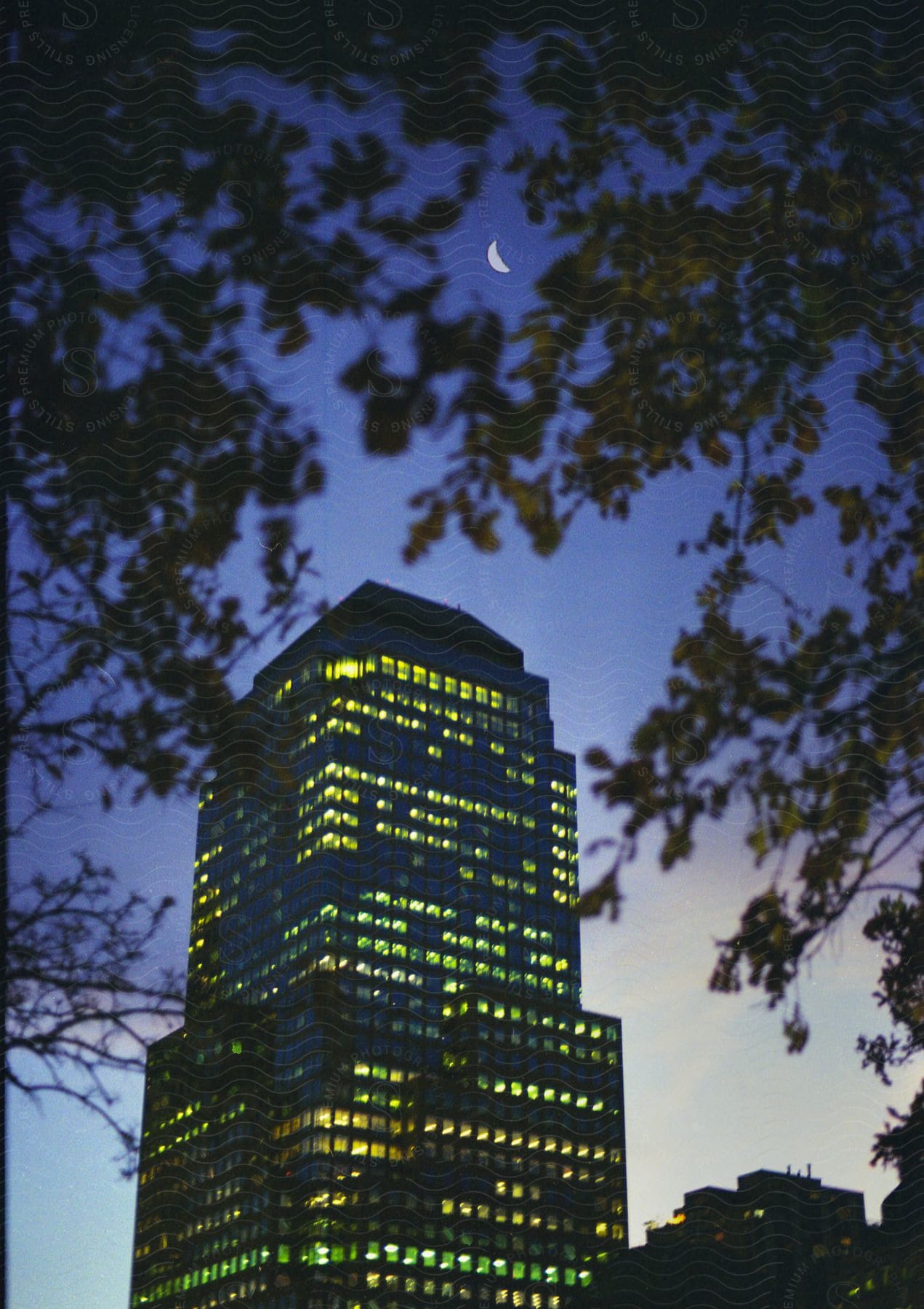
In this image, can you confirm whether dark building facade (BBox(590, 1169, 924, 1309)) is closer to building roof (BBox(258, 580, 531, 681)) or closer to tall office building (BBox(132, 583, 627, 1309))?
tall office building (BBox(132, 583, 627, 1309))

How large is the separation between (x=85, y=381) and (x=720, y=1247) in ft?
63.1

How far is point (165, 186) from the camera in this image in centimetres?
339

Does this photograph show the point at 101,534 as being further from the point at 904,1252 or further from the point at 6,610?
the point at 904,1252

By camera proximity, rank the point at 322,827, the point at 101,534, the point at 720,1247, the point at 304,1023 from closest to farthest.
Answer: the point at 101,534
the point at 720,1247
the point at 304,1023
the point at 322,827

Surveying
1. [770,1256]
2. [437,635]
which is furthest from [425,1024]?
[770,1256]

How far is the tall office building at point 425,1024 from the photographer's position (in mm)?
30078

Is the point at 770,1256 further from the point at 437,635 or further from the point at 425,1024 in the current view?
the point at 425,1024

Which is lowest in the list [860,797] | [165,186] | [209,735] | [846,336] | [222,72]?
[860,797]

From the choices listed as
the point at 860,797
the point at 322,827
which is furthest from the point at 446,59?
the point at 322,827

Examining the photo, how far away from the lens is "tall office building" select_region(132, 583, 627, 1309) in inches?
1184

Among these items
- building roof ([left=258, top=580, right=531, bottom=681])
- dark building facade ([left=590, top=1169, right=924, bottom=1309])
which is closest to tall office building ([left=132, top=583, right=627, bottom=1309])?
building roof ([left=258, top=580, right=531, bottom=681])

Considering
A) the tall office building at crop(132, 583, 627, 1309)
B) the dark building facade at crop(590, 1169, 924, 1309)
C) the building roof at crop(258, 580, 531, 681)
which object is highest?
the building roof at crop(258, 580, 531, 681)

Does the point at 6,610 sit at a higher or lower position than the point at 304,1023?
lower

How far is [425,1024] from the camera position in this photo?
39875 millimetres
